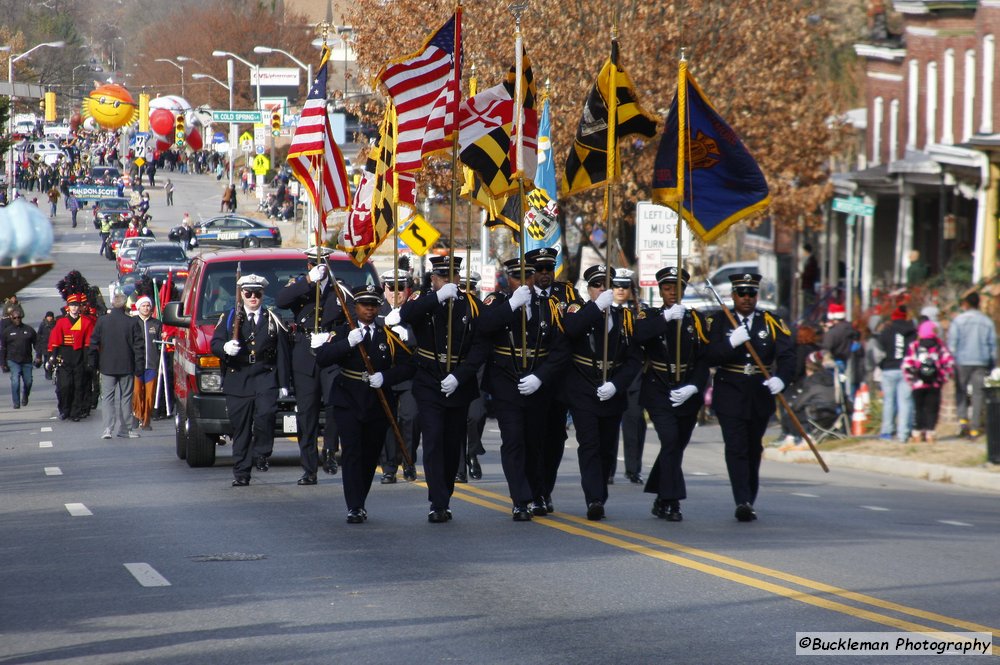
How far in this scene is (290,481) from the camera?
54.9 ft

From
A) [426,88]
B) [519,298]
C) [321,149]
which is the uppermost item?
[426,88]

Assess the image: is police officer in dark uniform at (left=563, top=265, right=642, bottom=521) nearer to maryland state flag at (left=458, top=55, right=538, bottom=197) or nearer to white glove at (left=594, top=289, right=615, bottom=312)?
white glove at (left=594, top=289, right=615, bottom=312)

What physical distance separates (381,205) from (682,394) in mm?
5363

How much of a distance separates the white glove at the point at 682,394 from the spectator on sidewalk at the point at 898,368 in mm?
8875

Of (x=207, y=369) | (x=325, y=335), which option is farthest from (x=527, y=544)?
(x=207, y=369)

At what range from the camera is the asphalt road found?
8.58m

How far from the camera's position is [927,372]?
21000mm

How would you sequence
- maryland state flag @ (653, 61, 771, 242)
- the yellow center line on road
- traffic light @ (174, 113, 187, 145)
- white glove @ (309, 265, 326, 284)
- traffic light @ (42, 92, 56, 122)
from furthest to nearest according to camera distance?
traffic light @ (42, 92, 56, 122), traffic light @ (174, 113, 187, 145), white glove @ (309, 265, 326, 284), maryland state flag @ (653, 61, 771, 242), the yellow center line on road

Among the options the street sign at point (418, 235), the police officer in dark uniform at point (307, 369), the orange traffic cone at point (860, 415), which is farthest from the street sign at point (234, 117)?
the police officer in dark uniform at point (307, 369)

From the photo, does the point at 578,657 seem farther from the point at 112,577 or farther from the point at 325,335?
the point at 325,335

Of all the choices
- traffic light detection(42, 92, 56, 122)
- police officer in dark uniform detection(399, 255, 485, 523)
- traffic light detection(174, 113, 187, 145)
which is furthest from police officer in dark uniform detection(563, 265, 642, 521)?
traffic light detection(42, 92, 56, 122)

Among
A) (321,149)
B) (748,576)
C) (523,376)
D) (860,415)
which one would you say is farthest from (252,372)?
(860,415)

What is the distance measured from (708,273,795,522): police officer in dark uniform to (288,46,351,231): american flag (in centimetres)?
553

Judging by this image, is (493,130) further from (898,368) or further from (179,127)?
(179,127)
